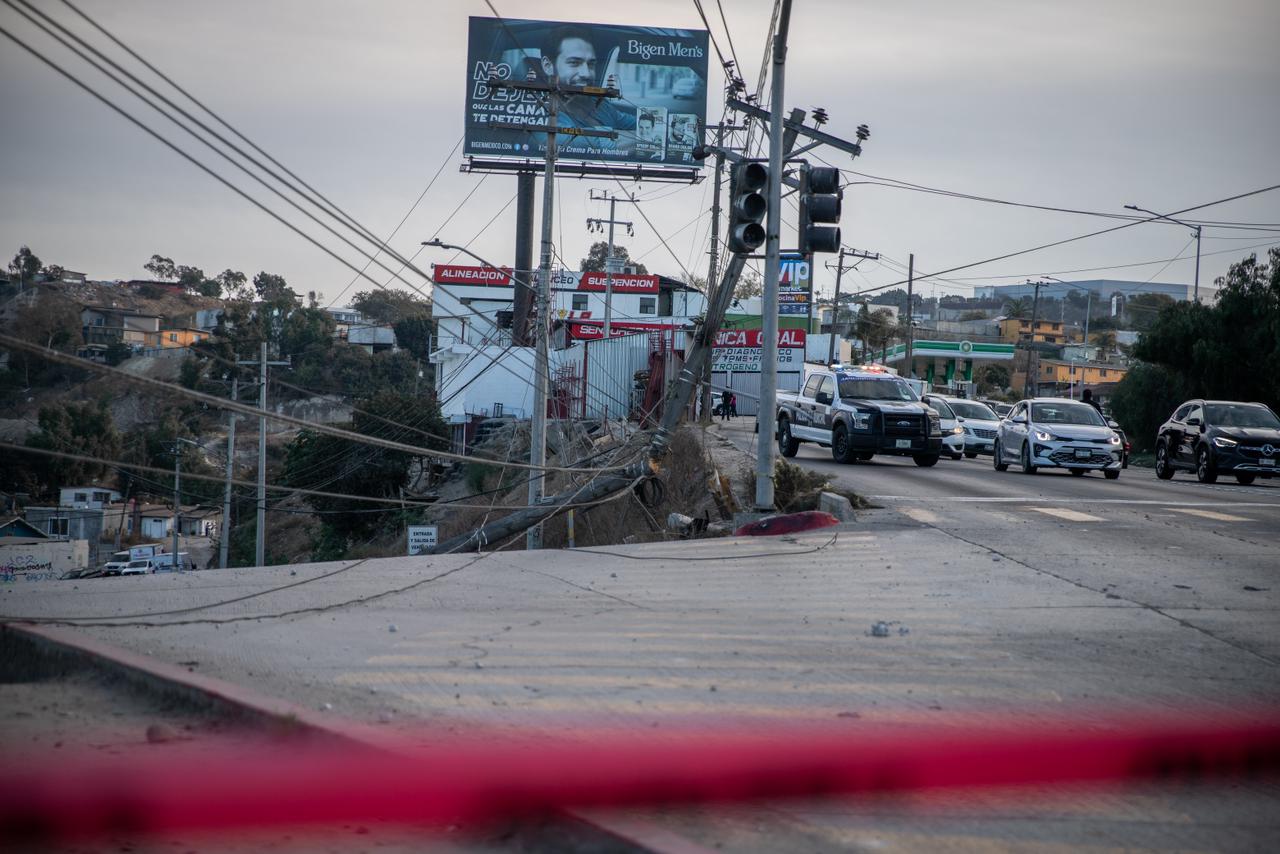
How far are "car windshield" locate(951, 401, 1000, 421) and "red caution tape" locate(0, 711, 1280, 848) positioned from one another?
100 feet

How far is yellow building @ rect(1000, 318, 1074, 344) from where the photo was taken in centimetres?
10553

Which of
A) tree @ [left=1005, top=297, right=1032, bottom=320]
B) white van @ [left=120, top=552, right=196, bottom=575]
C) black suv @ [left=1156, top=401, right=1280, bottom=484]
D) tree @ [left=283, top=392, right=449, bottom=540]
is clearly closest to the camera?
black suv @ [left=1156, top=401, right=1280, bottom=484]

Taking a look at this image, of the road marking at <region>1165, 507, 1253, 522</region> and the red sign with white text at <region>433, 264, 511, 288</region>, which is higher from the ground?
the red sign with white text at <region>433, 264, 511, 288</region>

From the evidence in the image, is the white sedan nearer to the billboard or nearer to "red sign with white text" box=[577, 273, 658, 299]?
the billboard

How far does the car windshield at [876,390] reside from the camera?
981 inches

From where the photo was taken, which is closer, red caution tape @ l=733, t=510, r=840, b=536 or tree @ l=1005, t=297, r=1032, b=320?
red caution tape @ l=733, t=510, r=840, b=536

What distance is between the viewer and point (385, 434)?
32375 mm

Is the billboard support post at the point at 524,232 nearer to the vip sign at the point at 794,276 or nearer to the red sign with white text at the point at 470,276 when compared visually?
the red sign with white text at the point at 470,276

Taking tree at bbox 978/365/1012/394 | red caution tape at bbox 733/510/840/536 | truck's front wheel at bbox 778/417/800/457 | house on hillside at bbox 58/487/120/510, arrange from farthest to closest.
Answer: tree at bbox 978/365/1012/394 → truck's front wheel at bbox 778/417/800/457 → house on hillside at bbox 58/487/120/510 → red caution tape at bbox 733/510/840/536

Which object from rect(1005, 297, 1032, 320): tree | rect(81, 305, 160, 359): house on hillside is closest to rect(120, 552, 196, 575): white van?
rect(81, 305, 160, 359): house on hillside

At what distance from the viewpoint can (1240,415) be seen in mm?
24484

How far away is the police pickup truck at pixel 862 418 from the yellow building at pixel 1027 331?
75.4m

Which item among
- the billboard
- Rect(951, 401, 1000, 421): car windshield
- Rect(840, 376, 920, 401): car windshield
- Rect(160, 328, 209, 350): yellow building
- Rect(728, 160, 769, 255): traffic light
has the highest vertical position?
the billboard

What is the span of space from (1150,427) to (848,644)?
158 ft
